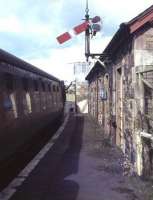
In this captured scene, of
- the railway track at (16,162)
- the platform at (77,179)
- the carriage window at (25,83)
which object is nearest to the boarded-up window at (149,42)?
the platform at (77,179)

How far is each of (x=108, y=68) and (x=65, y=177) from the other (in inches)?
316

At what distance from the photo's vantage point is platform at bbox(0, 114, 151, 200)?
8.49 m

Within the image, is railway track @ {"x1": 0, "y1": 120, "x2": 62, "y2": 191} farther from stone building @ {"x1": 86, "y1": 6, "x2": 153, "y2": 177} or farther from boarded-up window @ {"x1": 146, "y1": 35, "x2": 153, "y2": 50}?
boarded-up window @ {"x1": 146, "y1": 35, "x2": 153, "y2": 50}

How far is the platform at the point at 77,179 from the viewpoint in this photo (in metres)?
8.49

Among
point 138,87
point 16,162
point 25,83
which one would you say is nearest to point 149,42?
point 138,87

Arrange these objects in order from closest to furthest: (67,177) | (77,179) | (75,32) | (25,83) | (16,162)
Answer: (77,179), (67,177), (16,162), (25,83), (75,32)

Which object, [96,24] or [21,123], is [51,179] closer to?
[21,123]

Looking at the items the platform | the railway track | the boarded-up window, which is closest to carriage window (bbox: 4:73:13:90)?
the railway track

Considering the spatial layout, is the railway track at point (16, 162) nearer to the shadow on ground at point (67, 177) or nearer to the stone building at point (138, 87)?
the shadow on ground at point (67, 177)

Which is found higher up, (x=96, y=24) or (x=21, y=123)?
(x=96, y=24)

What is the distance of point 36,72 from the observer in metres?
14.8

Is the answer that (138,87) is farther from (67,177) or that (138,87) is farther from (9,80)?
(9,80)

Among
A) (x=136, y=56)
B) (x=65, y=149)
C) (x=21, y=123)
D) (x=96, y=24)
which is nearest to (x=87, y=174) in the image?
(x=21, y=123)

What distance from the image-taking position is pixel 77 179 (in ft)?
32.6
